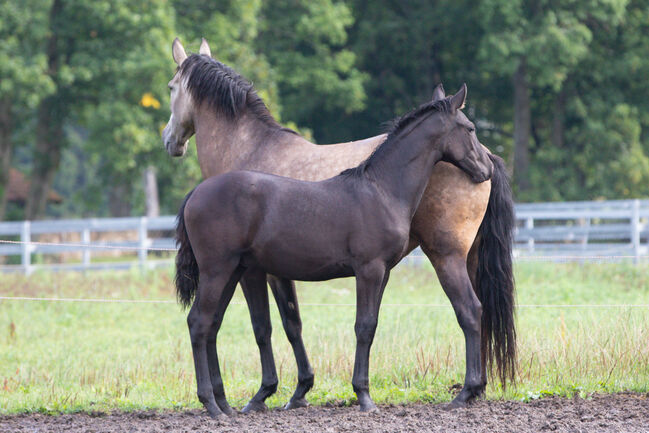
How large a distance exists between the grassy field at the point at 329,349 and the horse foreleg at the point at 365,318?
0.60 meters

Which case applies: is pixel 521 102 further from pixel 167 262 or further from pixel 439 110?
pixel 439 110

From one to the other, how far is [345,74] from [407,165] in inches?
1003

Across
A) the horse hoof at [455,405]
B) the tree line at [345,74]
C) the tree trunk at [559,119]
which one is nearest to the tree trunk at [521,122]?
the tree line at [345,74]

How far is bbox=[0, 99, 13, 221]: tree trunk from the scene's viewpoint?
2444 cm

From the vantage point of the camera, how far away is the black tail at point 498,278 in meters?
6.84

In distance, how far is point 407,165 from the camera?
6293mm

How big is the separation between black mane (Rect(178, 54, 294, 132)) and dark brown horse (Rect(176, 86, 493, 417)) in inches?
49.6

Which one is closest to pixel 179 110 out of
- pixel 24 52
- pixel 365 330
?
pixel 365 330

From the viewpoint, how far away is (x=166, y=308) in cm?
1361

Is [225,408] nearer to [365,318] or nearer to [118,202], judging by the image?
[365,318]

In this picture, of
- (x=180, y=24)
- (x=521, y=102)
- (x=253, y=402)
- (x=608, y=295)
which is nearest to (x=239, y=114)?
(x=253, y=402)

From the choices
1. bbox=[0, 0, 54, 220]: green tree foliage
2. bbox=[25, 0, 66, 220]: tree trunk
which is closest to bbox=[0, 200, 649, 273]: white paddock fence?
bbox=[0, 0, 54, 220]: green tree foliage

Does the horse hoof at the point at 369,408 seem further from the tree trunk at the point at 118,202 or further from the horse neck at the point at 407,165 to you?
the tree trunk at the point at 118,202

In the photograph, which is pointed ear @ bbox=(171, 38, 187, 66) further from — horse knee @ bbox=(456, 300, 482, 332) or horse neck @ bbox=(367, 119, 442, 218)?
horse knee @ bbox=(456, 300, 482, 332)
